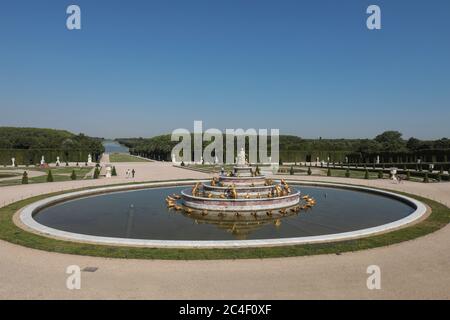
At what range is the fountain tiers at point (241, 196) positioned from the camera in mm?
20703

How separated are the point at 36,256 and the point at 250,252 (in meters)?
6.96

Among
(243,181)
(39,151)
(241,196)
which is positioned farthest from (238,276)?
(39,151)

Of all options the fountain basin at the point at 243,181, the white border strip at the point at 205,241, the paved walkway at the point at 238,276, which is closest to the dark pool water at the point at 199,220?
the white border strip at the point at 205,241

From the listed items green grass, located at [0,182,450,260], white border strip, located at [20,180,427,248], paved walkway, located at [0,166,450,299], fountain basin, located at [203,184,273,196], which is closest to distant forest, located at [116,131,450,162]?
white border strip, located at [20,180,427,248]

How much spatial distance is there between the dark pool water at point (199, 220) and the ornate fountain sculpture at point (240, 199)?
3.56ft

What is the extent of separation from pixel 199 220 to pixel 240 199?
3212 millimetres

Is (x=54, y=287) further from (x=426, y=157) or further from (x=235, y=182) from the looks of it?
(x=426, y=157)

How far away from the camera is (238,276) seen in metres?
9.77

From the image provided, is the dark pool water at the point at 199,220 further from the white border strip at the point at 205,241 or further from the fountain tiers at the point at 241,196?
the fountain tiers at the point at 241,196

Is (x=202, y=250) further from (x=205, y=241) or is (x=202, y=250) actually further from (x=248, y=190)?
(x=248, y=190)

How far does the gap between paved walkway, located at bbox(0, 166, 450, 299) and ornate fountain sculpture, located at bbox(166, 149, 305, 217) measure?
9.06 metres

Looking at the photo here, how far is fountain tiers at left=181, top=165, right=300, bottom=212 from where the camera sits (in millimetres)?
20703

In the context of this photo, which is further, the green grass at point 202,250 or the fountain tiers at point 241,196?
the fountain tiers at point 241,196
